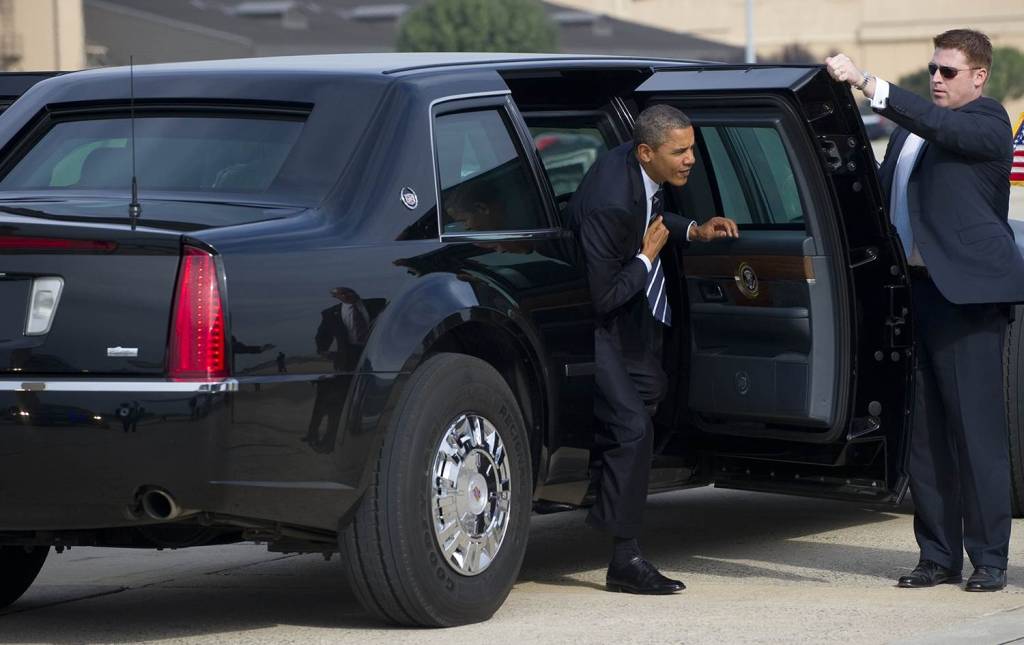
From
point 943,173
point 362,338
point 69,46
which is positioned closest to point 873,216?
point 943,173

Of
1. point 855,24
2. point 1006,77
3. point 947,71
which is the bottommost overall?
point 1006,77

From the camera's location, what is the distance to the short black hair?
627cm

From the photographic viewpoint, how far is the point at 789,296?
666cm

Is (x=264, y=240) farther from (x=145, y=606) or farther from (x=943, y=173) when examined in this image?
(x=943, y=173)

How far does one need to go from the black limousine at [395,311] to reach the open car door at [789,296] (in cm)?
1

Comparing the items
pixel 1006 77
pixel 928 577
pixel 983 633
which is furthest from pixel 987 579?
pixel 1006 77

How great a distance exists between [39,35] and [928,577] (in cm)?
5410

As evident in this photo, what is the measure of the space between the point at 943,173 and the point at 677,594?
1.66 meters

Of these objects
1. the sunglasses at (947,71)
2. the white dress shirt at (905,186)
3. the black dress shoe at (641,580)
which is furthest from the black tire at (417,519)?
the sunglasses at (947,71)

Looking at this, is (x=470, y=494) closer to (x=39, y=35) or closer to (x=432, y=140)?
(x=432, y=140)

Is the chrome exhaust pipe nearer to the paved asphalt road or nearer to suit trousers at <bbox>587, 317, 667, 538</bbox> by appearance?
the paved asphalt road

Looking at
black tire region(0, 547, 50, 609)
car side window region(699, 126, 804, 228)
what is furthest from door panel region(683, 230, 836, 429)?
black tire region(0, 547, 50, 609)

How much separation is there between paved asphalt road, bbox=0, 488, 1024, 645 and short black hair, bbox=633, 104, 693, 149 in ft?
4.98

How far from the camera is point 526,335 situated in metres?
6.05
